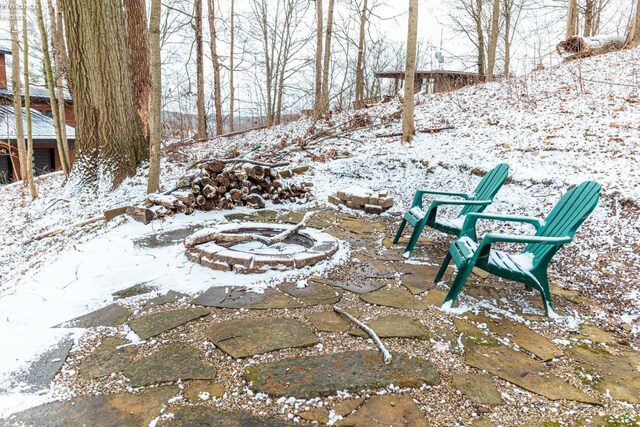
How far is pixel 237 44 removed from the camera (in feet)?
50.7

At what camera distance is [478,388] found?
1725 millimetres

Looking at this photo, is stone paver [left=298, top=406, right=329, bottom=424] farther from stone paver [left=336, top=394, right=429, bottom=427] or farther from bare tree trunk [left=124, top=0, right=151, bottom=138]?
bare tree trunk [left=124, top=0, right=151, bottom=138]

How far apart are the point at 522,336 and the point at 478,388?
0.66m

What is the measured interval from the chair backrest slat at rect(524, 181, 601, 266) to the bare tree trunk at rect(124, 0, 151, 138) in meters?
6.53

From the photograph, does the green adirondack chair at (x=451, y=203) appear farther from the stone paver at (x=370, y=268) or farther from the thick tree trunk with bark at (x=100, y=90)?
the thick tree trunk with bark at (x=100, y=90)

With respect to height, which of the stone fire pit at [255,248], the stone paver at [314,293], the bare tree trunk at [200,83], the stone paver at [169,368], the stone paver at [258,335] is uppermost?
the bare tree trunk at [200,83]

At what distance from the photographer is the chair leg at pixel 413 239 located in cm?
336

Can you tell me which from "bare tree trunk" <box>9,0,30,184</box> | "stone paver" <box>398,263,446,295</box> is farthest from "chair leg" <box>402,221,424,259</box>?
"bare tree trunk" <box>9,0,30,184</box>

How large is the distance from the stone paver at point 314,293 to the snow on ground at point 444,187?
0.83 feet

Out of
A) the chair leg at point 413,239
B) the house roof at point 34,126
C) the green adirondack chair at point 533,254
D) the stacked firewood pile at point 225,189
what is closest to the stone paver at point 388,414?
the green adirondack chair at point 533,254

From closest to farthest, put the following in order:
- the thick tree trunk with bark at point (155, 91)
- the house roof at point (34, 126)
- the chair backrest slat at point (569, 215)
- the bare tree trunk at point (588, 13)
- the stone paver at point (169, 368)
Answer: the stone paver at point (169, 368) → the chair backrest slat at point (569, 215) → the thick tree trunk with bark at point (155, 91) → the bare tree trunk at point (588, 13) → the house roof at point (34, 126)

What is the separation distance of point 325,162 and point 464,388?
5582mm

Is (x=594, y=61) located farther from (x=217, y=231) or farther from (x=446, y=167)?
(x=217, y=231)

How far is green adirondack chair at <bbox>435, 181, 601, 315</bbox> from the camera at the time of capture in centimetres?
238
